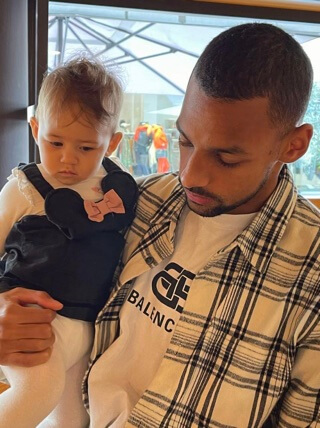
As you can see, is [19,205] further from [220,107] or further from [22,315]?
[220,107]

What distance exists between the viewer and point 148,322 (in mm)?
1075

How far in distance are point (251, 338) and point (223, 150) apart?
0.38 meters

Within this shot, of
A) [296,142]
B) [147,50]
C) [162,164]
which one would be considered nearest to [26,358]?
[296,142]

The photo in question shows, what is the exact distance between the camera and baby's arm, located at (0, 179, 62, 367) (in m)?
1.00

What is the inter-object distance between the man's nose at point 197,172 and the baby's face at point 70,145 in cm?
23

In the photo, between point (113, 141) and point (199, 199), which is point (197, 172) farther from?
point (113, 141)

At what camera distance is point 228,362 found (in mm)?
1013

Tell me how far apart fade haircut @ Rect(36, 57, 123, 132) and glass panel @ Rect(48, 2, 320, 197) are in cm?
117

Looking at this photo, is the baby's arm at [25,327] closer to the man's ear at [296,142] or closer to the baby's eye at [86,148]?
the baby's eye at [86,148]

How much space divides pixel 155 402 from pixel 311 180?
6.82ft

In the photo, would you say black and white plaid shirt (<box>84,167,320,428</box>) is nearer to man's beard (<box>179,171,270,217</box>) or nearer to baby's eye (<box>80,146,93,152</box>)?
man's beard (<box>179,171,270,217</box>)

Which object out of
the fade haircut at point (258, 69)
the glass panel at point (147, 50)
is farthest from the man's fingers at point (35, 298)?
the glass panel at point (147, 50)

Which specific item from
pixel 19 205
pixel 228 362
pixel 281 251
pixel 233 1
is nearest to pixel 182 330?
pixel 228 362

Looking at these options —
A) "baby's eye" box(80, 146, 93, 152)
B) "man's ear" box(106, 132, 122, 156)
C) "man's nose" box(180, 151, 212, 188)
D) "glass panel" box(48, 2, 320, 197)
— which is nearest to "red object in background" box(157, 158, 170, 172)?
"glass panel" box(48, 2, 320, 197)
